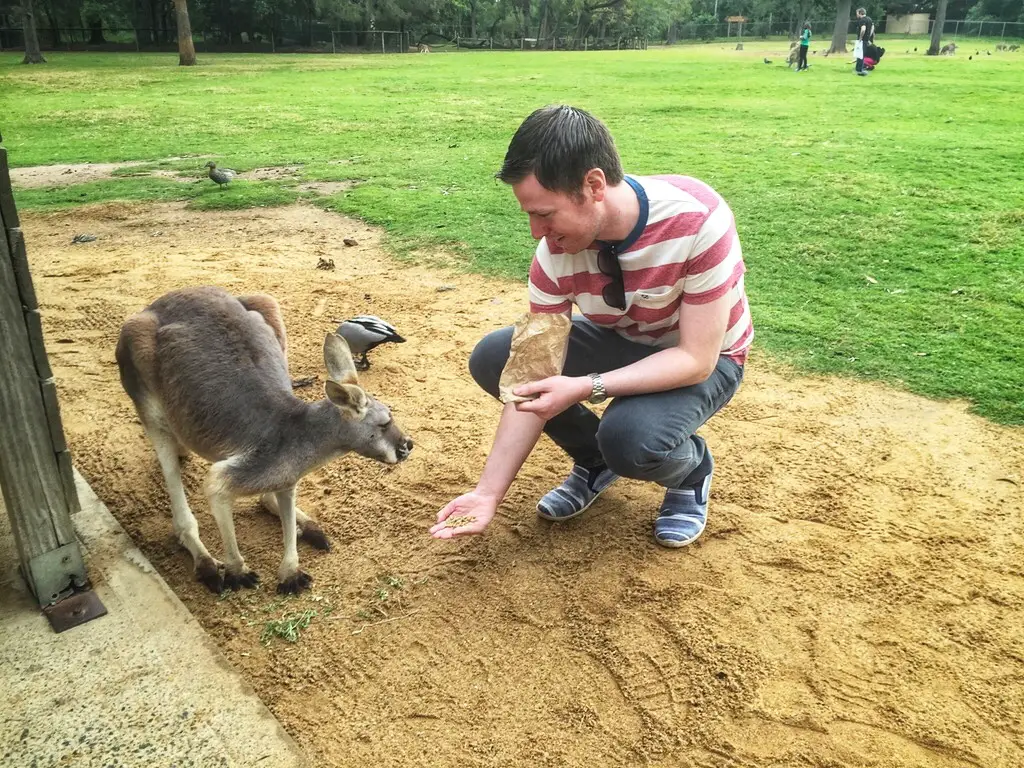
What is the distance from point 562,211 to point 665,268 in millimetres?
330

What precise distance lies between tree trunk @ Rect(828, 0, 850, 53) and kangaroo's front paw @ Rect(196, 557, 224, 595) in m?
34.0

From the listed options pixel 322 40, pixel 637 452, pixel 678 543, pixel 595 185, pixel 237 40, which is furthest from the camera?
pixel 322 40

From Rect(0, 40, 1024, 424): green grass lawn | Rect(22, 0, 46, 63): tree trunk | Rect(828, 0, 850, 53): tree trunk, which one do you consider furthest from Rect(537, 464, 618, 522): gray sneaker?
Rect(828, 0, 850, 53): tree trunk

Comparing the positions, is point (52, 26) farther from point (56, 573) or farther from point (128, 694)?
point (128, 694)

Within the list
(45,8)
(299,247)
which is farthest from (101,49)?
(299,247)

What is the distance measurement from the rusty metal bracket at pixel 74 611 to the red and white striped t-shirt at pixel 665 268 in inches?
56.6

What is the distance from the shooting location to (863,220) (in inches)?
229

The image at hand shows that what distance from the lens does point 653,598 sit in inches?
90.5

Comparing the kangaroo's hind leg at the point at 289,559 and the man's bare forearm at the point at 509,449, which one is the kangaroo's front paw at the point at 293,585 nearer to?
the kangaroo's hind leg at the point at 289,559

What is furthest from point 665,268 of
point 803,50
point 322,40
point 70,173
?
point 322,40

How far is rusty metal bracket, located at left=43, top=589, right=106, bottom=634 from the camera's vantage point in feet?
6.94

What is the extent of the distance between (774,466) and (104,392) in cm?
278

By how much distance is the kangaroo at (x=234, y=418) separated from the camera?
2344 mm

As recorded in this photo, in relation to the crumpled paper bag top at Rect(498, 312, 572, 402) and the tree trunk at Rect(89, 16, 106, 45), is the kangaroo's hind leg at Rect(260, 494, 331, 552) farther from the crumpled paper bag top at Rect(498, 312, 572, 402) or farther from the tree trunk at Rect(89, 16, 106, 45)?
the tree trunk at Rect(89, 16, 106, 45)
